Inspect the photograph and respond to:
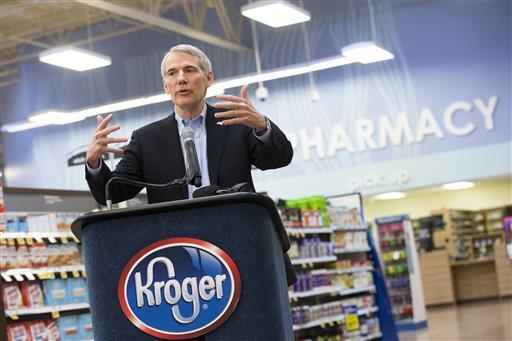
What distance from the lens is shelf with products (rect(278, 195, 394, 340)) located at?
9180 millimetres

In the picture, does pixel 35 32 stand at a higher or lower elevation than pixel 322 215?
higher

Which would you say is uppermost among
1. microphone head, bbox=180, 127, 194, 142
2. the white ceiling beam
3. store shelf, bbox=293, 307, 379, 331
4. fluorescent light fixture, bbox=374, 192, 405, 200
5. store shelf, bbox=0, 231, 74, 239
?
the white ceiling beam

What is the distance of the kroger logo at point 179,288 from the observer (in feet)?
6.84

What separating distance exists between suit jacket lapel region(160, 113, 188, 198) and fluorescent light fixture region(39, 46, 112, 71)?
9419mm

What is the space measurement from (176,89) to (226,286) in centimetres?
73

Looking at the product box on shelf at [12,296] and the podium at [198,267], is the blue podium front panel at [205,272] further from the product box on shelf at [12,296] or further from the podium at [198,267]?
the product box on shelf at [12,296]

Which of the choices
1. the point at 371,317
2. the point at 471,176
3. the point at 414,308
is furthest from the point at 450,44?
the point at 371,317

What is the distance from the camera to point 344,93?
18.4 m

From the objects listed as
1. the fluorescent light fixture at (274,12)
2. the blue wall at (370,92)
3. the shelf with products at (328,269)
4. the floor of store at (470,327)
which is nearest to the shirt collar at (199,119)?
the shelf with products at (328,269)

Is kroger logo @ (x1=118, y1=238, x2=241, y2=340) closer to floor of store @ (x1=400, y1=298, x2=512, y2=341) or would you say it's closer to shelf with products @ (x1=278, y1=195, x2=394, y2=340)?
shelf with products @ (x1=278, y1=195, x2=394, y2=340)

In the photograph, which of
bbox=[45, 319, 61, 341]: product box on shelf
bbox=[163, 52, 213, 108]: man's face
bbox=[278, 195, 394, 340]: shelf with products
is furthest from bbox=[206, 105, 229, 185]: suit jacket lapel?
bbox=[278, 195, 394, 340]: shelf with products

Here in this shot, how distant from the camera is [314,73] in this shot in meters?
18.8

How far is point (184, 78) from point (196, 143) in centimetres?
21

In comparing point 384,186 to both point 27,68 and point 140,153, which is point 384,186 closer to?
point 27,68
